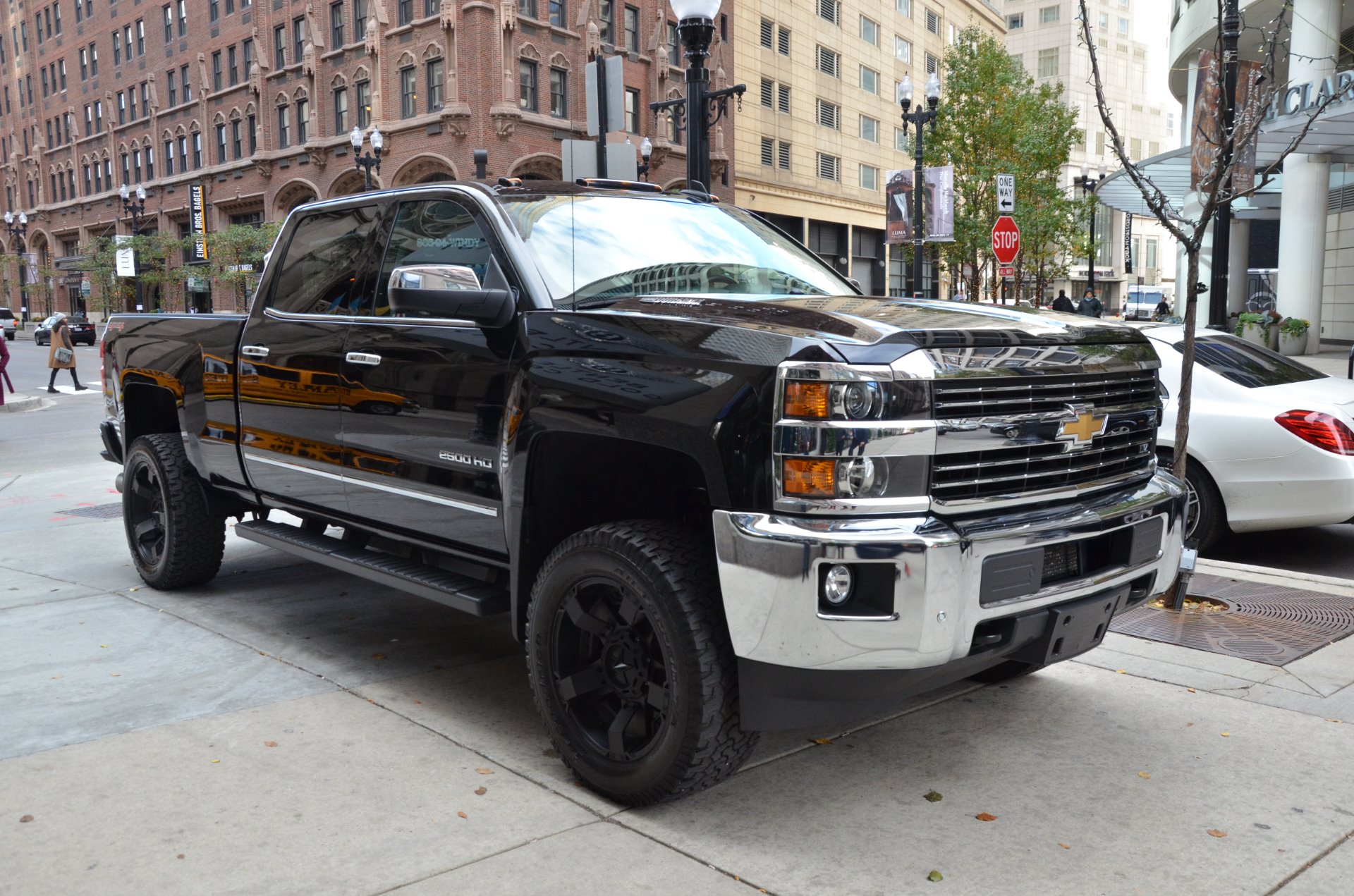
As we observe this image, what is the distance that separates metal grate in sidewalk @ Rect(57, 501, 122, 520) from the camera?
924 centimetres

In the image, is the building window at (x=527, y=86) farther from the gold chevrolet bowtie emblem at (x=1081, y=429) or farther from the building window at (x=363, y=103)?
the gold chevrolet bowtie emblem at (x=1081, y=429)

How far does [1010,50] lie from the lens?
315ft

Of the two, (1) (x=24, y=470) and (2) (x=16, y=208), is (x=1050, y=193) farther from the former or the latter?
(2) (x=16, y=208)

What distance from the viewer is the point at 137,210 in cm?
5703

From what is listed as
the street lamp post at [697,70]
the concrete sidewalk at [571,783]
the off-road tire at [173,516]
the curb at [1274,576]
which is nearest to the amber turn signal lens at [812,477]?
the concrete sidewalk at [571,783]

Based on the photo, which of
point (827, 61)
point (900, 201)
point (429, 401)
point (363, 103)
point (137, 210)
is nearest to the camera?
point (429, 401)

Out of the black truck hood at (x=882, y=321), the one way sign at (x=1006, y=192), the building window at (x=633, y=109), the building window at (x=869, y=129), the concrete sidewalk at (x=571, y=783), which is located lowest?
the concrete sidewalk at (x=571, y=783)

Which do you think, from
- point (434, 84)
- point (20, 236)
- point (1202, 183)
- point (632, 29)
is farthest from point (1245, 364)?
point (20, 236)

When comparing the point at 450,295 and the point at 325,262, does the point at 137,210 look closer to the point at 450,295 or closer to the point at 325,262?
the point at 325,262

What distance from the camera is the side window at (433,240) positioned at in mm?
4545

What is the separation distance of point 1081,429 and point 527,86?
42490 millimetres

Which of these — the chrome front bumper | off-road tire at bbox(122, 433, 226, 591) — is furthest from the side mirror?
off-road tire at bbox(122, 433, 226, 591)

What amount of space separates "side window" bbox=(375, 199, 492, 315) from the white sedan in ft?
15.8

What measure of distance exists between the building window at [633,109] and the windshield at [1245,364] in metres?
41.2
